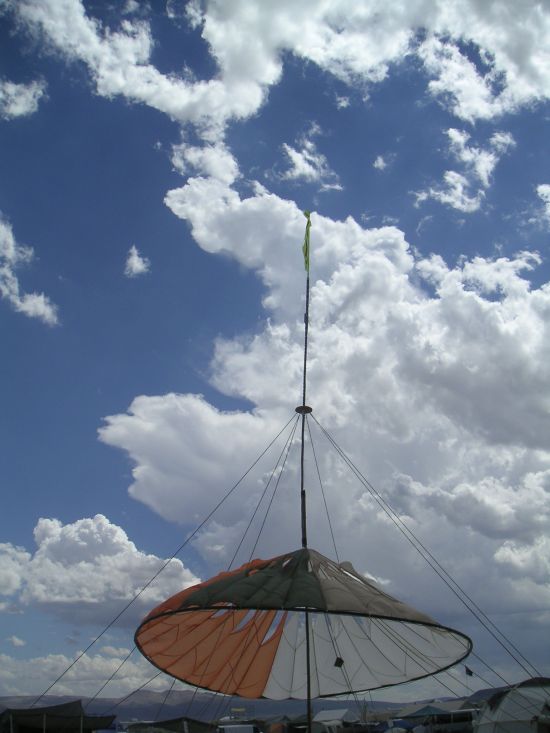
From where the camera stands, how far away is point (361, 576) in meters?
15.6

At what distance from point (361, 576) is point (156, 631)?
5.76 metres

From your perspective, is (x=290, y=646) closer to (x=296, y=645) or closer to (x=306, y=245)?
(x=296, y=645)

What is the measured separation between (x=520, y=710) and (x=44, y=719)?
18.7 metres

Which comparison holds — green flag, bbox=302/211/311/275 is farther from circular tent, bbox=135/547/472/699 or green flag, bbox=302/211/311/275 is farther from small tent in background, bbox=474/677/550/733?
small tent in background, bbox=474/677/550/733

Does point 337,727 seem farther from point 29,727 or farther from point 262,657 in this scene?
point 262,657

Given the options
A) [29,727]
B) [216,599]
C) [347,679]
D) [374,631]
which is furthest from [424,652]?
[29,727]

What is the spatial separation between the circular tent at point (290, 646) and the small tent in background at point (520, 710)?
9.91 m

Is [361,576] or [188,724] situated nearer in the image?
[361,576]

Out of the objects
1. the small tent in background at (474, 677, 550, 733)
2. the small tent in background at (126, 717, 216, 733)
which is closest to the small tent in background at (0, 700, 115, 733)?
the small tent in background at (126, 717, 216, 733)

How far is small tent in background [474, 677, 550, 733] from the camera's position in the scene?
80.2ft

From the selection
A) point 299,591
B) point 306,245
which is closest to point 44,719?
point 299,591

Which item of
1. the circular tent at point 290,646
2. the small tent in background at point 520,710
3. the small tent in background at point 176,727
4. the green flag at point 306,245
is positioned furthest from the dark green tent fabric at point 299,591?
the small tent in background at point 176,727

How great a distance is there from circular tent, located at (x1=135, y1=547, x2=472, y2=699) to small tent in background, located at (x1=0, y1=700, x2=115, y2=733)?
9.42m

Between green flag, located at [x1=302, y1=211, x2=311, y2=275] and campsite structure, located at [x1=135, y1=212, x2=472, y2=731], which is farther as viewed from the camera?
green flag, located at [x1=302, y1=211, x2=311, y2=275]
